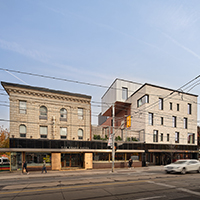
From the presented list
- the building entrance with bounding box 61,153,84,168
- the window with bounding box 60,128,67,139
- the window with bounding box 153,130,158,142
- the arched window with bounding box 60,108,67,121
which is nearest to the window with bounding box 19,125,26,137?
the window with bounding box 60,128,67,139

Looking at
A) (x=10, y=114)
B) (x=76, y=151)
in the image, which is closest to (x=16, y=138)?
(x=10, y=114)

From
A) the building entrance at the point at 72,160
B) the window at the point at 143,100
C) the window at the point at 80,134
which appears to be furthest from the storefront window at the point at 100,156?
the window at the point at 143,100

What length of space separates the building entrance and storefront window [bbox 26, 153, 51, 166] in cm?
202

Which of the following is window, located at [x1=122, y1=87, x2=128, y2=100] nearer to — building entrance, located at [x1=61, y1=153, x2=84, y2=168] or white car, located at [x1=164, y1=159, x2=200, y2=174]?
building entrance, located at [x1=61, y1=153, x2=84, y2=168]

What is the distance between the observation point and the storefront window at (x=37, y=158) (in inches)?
897

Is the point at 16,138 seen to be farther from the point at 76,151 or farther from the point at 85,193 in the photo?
the point at 85,193

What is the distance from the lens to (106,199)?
891cm

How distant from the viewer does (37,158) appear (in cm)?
2320

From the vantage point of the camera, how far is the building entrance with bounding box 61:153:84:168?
24656mm

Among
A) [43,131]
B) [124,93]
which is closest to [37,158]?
[43,131]

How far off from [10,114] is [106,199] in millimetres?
17962

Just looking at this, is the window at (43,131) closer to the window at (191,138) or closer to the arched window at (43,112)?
the arched window at (43,112)

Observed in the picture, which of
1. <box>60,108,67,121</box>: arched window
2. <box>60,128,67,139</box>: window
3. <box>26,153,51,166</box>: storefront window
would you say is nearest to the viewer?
<box>26,153,51,166</box>: storefront window

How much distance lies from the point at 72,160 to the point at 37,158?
4.93 m
